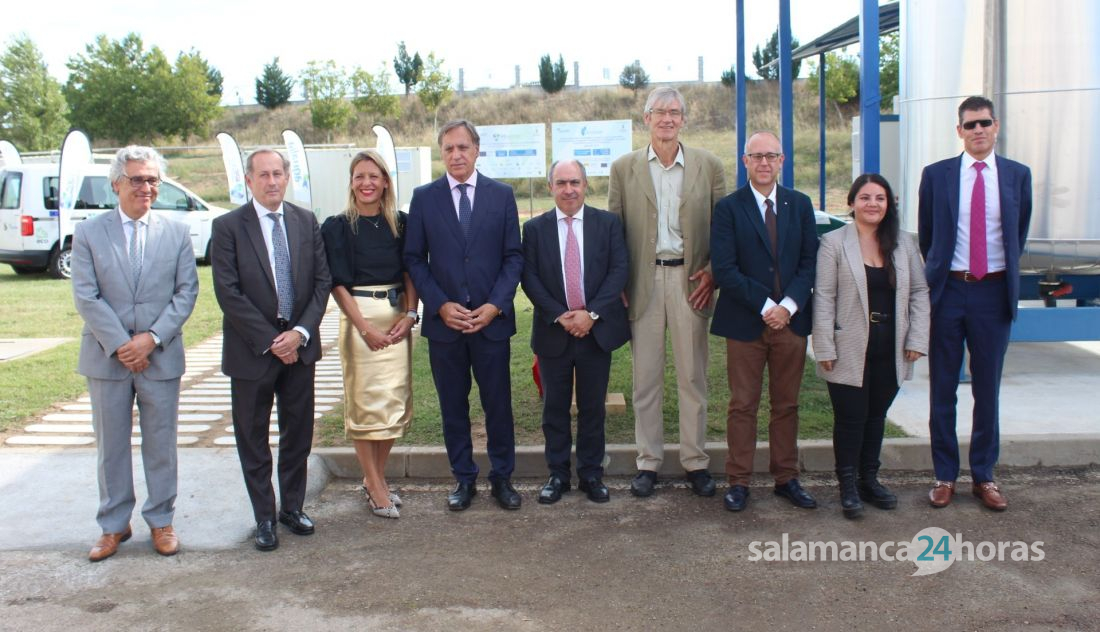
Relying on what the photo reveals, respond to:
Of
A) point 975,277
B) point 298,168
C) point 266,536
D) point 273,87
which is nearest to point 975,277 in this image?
point 975,277

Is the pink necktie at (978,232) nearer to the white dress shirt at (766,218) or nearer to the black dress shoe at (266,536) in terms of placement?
the white dress shirt at (766,218)

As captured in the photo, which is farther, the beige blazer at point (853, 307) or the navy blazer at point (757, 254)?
the navy blazer at point (757, 254)

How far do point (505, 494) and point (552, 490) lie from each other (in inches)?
10.9

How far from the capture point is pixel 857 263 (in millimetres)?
4863

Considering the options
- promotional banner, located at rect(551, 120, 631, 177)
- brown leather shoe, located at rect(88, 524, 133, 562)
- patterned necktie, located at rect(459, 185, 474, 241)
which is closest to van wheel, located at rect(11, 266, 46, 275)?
promotional banner, located at rect(551, 120, 631, 177)

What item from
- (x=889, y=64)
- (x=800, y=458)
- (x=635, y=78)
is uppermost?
(x=635, y=78)

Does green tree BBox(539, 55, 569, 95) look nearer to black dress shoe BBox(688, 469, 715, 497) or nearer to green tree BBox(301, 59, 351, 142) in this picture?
green tree BBox(301, 59, 351, 142)

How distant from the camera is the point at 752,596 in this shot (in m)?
3.99

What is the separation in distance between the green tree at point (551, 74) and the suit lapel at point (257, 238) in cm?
4872

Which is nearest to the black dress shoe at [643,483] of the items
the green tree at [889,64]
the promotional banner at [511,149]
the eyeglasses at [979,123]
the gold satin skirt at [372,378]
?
the gold satin skirt at [372,378]

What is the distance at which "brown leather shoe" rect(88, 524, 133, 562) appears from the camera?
14.9 ft

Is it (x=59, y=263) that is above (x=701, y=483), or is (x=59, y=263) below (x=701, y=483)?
above

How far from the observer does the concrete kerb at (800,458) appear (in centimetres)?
568

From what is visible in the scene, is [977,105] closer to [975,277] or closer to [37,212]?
[975,277]
